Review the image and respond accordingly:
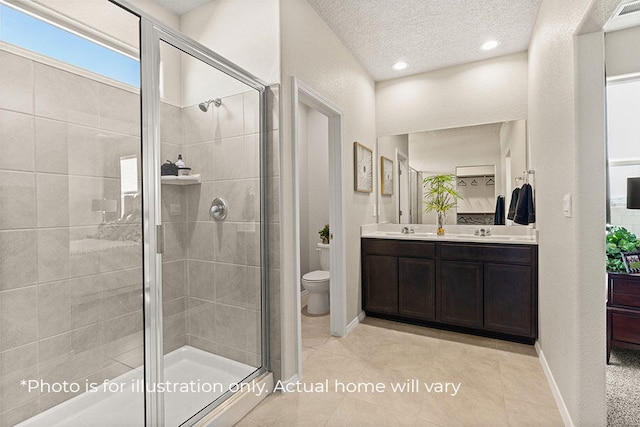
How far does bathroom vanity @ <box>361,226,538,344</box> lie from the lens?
266 centimetres

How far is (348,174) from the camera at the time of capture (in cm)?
301

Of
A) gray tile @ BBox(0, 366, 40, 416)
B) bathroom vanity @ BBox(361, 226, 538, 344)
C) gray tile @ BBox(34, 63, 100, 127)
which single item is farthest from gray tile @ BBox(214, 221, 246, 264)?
bathroom vanity @ BBox(361, 226, 538, 344)

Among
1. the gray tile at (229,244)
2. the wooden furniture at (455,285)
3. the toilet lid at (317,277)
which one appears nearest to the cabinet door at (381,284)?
the wooden furniture at (455,285)

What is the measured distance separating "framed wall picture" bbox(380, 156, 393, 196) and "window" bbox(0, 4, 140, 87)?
2.71 meters

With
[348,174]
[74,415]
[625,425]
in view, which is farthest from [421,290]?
[74,415]

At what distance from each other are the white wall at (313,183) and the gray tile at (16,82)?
2.90m

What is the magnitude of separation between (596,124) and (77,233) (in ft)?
8.34

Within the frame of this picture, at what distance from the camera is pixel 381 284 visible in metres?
3.21

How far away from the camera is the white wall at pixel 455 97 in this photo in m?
3.10

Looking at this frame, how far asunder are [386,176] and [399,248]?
962 mm

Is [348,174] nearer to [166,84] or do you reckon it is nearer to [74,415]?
[166,84]

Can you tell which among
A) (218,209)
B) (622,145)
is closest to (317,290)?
(218,209)

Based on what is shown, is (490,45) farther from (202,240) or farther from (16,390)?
(16,390)

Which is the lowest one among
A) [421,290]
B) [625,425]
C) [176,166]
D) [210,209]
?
[625,425]
